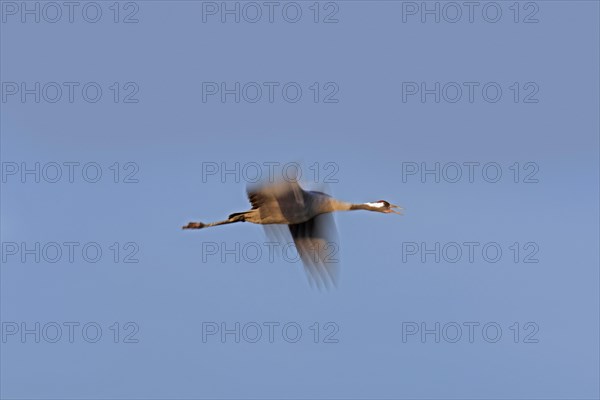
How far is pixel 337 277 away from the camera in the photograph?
91.9 ft

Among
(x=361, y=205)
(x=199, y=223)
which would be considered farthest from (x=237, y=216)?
(x=361, y=205)

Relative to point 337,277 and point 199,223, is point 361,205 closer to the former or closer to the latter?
point 337,277

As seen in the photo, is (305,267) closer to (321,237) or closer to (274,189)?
(321,237)

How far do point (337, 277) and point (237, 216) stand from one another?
2.59 metres

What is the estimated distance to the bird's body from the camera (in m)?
26.0

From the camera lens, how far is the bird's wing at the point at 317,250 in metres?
28.0

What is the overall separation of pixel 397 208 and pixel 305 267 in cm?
238

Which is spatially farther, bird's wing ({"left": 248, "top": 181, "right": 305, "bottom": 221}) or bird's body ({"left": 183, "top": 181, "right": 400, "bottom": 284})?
bird's body ({"left": 183, "top": 181, "right": 400, "bottom": 284})

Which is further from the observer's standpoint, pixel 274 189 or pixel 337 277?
pixel 337 277

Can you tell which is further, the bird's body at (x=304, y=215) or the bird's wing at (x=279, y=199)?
the bird's body at (x=304, y=215)

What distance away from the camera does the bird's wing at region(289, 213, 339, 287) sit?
1103 inches

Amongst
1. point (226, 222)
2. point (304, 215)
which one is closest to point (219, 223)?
point (226, 222)

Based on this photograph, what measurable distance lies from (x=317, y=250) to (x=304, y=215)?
1.50 m

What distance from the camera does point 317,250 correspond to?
92.5 feet
